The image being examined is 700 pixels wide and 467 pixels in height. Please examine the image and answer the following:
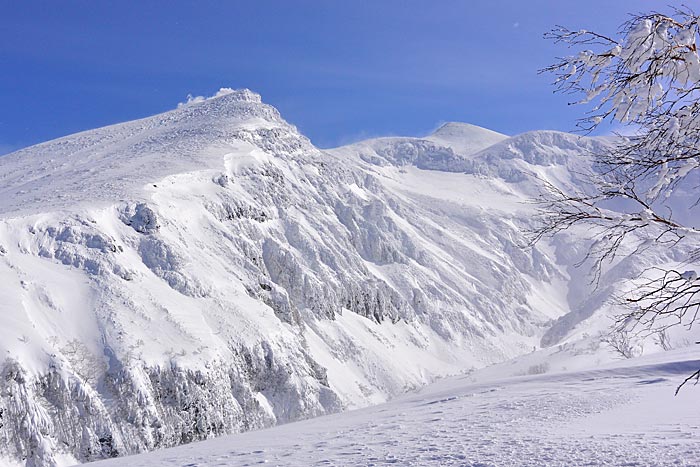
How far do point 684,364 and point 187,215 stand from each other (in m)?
55.3

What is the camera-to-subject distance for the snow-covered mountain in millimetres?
36000

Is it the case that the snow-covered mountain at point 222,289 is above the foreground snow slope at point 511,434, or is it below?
above

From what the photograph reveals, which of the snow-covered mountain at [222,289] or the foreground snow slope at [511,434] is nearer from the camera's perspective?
the foreground snow slope at [511,434]

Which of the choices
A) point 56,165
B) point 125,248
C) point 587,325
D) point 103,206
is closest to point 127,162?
point 56,165

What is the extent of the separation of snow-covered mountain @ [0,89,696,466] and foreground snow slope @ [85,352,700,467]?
4416 millimetres

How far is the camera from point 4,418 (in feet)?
101

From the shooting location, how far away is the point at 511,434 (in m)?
10.8

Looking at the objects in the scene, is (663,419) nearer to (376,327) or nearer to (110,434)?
(110,434)

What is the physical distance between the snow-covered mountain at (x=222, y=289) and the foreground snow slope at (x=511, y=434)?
4416 mm

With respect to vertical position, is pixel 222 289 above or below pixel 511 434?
above

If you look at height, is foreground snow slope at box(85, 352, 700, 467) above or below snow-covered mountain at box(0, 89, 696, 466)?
below

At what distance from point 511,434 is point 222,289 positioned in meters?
46.9

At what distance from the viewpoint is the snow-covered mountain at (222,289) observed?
36000 mm

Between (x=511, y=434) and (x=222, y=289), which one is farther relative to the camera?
(x=222, y=289)
